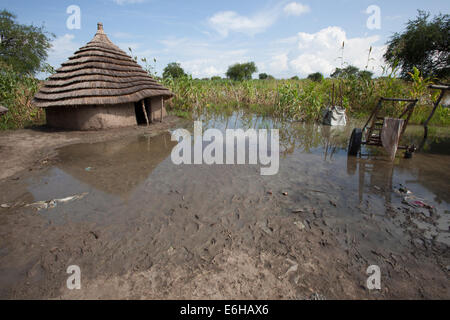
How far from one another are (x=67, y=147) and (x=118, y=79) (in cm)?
353

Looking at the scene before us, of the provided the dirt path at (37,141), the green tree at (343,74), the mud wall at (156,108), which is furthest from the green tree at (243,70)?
the dirt path at (37,141)

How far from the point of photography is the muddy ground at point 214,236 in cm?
199

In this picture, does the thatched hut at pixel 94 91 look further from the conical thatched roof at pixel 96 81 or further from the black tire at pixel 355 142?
the black tire at pixel 355 142

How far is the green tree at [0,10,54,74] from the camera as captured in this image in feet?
71.3

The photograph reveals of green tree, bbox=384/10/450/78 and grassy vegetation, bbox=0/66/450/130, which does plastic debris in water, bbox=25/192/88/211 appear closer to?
grassy vegetation, bbox=0/66/450/130

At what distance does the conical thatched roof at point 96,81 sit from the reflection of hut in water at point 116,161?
6.90ft

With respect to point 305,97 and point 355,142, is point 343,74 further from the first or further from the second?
point 355,142

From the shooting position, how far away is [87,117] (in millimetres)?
7816

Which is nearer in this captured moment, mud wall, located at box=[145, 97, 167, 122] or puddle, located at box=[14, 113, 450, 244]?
puddle, located at box=[14, 113, 450, 244]

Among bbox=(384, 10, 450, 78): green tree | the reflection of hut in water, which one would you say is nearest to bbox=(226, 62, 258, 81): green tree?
bbox=(384, 10, 450, 78): green tree

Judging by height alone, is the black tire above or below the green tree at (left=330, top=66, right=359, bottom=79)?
below

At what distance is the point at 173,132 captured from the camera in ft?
26.9
